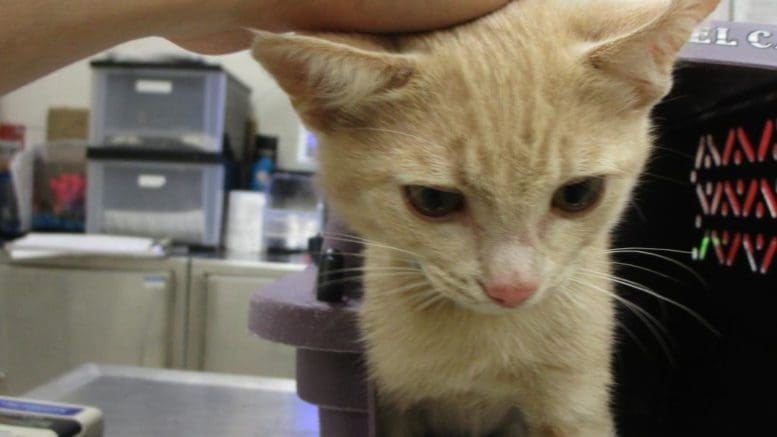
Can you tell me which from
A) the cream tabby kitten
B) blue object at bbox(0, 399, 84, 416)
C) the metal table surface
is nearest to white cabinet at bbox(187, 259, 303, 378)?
the metal table surface

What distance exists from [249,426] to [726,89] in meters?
0.78

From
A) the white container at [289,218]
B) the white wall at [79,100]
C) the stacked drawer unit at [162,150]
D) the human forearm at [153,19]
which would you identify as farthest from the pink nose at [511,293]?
the white wall at [79,100]

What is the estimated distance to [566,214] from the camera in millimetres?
558

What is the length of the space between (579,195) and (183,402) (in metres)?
0.79

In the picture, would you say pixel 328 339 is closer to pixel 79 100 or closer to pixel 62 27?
pixel 62 27

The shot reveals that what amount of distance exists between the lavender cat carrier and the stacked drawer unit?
1.41 metres

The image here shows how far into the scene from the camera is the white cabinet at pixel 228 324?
183cm

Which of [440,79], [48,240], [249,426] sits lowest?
[249,426]

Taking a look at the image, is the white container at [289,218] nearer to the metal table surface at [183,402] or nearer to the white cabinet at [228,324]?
the white cabinet at [228,324]

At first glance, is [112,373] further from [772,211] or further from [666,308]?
[772,211]

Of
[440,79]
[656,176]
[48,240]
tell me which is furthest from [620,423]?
[48,240]

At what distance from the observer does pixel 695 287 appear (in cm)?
88

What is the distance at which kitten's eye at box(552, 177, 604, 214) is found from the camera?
0.55m

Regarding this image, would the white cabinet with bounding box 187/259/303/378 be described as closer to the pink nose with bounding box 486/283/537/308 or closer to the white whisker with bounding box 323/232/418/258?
the white whisker with bounding box 323/232/418/258
